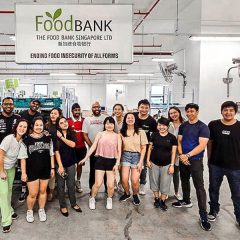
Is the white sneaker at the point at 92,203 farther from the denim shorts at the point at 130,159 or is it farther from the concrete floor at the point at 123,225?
the denim shorts at the point at 130,159

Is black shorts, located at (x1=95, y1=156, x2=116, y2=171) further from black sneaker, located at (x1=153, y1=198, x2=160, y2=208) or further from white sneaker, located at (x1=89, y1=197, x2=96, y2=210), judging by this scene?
black sneaker, located at (x1=153, y1=198, x2=160, y2=208)

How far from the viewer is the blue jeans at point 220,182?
3.57m

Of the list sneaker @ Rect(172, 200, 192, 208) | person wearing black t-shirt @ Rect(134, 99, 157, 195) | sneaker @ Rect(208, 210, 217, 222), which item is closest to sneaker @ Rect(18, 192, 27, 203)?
person wearing black t-shirt @ Rect(134, 99, 157, 195)

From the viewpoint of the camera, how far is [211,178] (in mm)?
3801

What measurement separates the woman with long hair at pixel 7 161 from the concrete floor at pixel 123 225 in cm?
19

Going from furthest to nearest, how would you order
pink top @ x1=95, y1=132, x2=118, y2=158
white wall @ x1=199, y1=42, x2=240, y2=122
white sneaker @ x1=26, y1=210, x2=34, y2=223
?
white wall @ x1=199, y1=42, x2=240, y2=122
pink top @ x1=95, y1=132, x2=118, y2=158
white sneaker @ x1=26, y1=210, x2=34, y2=223

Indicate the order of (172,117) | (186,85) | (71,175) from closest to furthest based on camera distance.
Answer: (71,175), (172,117), (186,85)

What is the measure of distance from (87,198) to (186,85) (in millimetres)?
4053

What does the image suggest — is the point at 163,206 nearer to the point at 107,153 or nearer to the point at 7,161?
the point at 107,153

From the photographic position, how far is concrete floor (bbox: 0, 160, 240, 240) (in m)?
3.49

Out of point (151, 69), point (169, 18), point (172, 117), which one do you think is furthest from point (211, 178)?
point (151, 69)

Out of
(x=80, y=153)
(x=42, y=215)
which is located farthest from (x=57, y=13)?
(x=42, y=215)

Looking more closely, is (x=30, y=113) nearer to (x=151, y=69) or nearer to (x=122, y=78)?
(x=151, y=69)

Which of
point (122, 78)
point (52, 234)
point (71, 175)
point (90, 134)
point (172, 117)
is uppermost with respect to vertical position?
point (122, 78)
